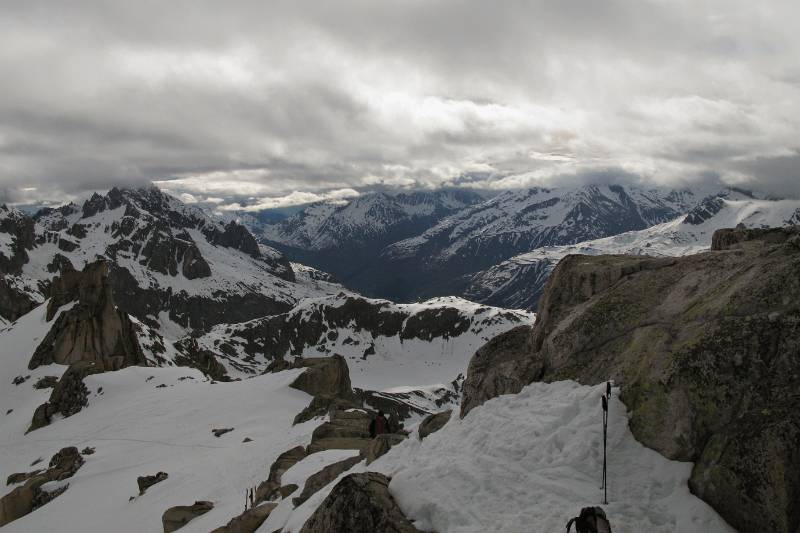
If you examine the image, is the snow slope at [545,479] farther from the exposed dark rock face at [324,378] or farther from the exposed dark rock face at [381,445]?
the exposed dark rock face at [324,378]

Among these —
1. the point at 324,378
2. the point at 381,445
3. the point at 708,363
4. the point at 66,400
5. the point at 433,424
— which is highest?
the point at 708,363

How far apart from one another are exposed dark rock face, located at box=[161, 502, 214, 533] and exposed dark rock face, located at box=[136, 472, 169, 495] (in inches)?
327

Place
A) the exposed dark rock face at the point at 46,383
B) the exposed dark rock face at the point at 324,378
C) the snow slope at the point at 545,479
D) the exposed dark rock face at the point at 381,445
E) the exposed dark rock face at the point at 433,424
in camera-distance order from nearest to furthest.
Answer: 1. the snow slope at the point at 545,479
2. the exposed dark rock face at the point at 433,424
3. the exposed dark rock face at the point at 381,445
4. the exposed dark rock face at the point at 324,378
5. the exposed dark rock face at the point at 46,383

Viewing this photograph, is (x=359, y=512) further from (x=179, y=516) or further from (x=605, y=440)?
(x=179, y=516)

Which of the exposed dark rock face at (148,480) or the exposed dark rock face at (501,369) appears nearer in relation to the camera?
A: the exposed dark rock face at (501,369)

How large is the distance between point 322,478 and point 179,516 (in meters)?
9.12

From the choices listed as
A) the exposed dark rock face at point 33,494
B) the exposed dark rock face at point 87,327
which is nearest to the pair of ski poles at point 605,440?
the exposed dark rock face at point 33,494

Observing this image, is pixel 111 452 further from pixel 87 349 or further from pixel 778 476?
pixel 87 349

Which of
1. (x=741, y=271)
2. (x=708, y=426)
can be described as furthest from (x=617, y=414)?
(x=741, y=271)

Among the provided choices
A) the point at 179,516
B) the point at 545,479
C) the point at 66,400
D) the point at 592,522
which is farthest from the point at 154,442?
the point at 592,522

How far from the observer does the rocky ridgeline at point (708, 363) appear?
36.6 ft

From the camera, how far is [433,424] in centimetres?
2138

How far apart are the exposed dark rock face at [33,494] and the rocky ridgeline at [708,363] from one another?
106 feet

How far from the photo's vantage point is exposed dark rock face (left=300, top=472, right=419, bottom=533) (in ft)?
39.9
